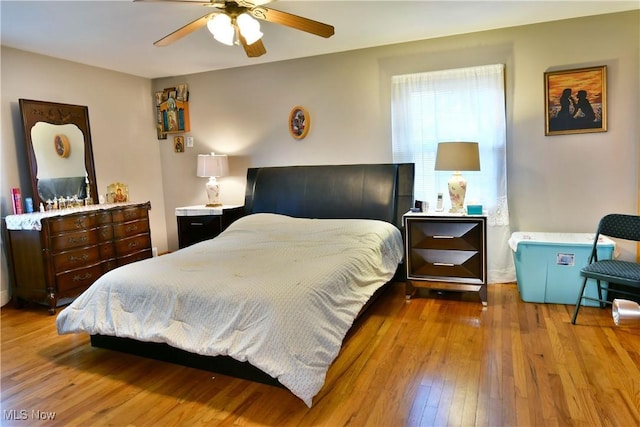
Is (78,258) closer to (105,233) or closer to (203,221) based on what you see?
(105,233)

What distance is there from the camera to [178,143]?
5102mm

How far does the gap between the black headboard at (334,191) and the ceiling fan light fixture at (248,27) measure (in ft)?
5.93

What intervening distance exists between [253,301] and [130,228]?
8.90 feet

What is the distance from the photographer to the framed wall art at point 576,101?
336 cm

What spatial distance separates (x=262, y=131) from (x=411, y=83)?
1707mm

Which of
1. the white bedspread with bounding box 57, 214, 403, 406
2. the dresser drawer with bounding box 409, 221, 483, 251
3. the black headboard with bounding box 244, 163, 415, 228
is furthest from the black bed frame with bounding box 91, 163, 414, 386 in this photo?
the white bedspread with bounding box 57, 214, 403, 406

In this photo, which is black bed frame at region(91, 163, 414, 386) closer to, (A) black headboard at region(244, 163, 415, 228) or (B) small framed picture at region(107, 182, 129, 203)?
(A) black headboard at region(244, 163, 415, 228)

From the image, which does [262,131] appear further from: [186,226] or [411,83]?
[411,83]

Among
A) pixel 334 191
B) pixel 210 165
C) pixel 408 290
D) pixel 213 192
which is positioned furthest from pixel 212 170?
pixel 408 290

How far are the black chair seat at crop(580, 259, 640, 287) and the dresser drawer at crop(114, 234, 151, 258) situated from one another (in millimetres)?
3974

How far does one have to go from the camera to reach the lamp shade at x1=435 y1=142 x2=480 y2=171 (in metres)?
3.33

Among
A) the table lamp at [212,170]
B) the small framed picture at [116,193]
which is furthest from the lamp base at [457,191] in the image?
the small framed picture at [116,193]

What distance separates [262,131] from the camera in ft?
15.3

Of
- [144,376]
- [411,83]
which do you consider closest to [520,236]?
[411,83]
